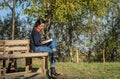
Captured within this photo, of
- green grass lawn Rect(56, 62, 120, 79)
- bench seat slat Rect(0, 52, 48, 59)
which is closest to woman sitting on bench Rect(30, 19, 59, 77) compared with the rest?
bench seat slat Rect(0, 52, 48, 59)

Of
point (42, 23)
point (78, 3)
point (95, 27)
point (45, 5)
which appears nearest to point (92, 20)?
point (95, 27)

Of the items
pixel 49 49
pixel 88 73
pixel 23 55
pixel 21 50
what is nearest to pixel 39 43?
pixel 49 49

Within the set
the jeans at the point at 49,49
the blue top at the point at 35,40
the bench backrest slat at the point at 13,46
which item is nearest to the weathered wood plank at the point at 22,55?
the jeans at the point at 49,49

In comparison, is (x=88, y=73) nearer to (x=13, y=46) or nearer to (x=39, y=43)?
(x=39, y=43)

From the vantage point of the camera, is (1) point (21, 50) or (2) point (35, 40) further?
(1) point (21, 50)

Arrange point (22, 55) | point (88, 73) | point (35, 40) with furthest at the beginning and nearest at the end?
point (88, 73) < point (35, 40) < point (22, 55)

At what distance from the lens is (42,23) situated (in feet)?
37.7

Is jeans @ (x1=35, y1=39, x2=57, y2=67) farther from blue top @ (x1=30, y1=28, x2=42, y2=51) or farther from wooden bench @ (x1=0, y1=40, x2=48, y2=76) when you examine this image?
wooden bench @ (x1=0, y1=40, x2=48, y2=76)

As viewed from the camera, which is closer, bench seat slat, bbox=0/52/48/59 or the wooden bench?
bench seat slat, bbox=0/52/48/59

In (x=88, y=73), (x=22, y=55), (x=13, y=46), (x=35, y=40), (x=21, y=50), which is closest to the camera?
(x=22, y=55)

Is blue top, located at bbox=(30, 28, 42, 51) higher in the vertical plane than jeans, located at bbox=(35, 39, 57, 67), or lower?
higher

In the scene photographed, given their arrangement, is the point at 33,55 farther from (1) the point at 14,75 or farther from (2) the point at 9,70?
(2) the point at 9,70

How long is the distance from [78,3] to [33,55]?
1992 centimetres

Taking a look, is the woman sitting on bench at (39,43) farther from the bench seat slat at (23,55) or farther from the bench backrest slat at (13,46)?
the bench seat slat at (23,55)
